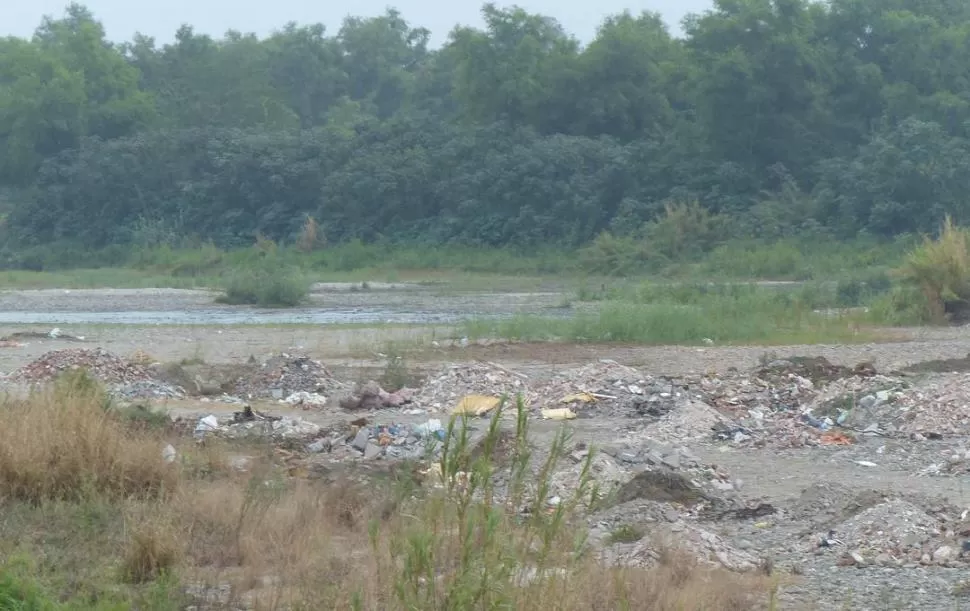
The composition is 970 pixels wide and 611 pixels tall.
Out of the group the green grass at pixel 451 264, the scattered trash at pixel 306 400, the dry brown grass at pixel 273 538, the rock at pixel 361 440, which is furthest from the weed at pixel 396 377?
the green grass at pixel 451 264

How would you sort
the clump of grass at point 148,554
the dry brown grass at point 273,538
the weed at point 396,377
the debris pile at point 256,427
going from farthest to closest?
1. the weed at point 396,377
2. the debris pile at point 256,427
3. the clump of grass at point 148,554
4. the dry brown grass at point 273,538

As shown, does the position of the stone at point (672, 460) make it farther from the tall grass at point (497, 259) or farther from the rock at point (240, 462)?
the tall grass at point (497, 259)

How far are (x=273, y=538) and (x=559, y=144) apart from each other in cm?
→ 4625

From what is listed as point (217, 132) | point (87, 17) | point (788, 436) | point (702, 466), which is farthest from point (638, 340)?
point (87, 17)

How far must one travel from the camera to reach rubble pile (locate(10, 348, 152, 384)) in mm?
19453

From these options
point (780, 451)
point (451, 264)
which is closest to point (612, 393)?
point (780, 451)

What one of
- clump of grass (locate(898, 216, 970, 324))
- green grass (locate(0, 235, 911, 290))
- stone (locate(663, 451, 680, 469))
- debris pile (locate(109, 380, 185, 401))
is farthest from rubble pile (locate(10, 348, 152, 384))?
green grass (locate(0, 235, 911, 290))

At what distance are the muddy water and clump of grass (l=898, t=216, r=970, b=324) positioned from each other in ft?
28.0

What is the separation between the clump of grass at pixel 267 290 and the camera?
3916 cm

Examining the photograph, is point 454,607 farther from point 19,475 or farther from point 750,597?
point 19,475

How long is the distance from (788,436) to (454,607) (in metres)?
10.5

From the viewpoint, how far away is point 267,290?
39.2 meters

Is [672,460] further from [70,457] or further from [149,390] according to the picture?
[149,390]

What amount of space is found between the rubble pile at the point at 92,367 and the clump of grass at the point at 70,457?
31.1 ft
